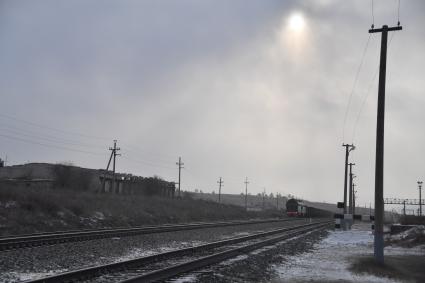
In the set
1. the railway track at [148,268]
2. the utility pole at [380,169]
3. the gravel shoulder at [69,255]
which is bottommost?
the gravel shoulder at [69,255]

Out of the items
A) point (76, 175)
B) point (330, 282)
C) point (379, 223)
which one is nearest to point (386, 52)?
point (379, 223)

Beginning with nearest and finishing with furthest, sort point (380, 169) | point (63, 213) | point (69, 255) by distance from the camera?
point (69, 255) < point (380, 169) < point (63, 213)

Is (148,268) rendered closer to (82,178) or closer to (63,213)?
(63,213)

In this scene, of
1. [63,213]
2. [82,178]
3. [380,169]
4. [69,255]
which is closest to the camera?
[69,255]

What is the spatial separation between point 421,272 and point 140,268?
9.22 m

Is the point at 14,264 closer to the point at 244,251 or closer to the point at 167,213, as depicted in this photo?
the point at 244,251

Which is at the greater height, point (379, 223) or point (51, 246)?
point (379, 223)

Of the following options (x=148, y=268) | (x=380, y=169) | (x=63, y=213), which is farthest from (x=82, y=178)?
(x=148, y=268)

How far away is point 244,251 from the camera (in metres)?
18.6

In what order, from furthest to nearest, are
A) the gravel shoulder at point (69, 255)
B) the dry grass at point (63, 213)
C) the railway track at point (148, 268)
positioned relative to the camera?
1. the dry grass at point (63, 213)
2. the gravel shoulder at point (69, 255)
3. the railway track at point (148, 268)

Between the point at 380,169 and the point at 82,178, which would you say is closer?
the point at 380,169

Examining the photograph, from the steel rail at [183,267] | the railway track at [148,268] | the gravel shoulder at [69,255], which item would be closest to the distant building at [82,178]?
the gravel shoulder at [69,255]

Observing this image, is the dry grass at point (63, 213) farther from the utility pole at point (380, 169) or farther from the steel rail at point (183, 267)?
the utility pole at point (380, 169)

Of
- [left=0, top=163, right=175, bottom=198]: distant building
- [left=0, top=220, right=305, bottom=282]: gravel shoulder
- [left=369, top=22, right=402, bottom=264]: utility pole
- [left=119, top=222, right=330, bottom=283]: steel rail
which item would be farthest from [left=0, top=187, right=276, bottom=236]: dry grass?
[left=0, top=163, right=175, bottom=198]: distant building
